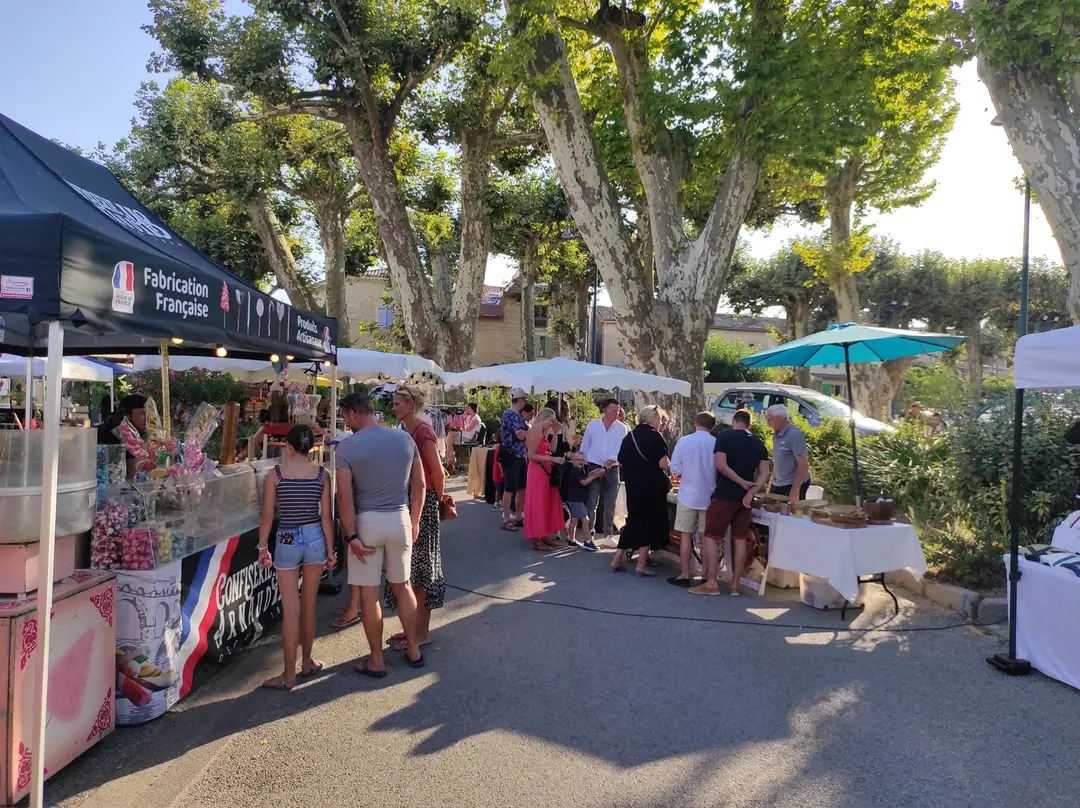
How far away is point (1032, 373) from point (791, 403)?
43.3ft

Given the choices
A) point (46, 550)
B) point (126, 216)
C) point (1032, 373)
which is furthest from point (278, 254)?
point (1032, 373)

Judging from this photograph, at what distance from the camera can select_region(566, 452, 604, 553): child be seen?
8672mm

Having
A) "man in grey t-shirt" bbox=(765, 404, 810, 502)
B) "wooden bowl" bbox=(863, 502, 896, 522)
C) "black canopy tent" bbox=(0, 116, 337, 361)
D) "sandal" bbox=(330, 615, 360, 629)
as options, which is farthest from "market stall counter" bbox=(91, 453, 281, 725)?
"wooden bowl" bbox=(863, 502, 896, 522)

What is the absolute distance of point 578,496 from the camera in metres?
8.97

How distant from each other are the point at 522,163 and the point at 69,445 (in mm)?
17934

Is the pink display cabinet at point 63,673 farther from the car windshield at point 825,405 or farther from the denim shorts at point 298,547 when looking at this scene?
the car windshield at point 825,405

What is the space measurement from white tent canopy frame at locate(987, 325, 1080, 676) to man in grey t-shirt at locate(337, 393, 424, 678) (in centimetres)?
391

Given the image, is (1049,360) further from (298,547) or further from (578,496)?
(578,496)

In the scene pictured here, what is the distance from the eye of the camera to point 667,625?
581 centimetres

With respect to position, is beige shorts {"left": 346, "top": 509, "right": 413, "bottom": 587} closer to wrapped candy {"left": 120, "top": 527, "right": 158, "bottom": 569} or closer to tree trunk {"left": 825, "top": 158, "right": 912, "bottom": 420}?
wrapped candy {"left": 120, "top": 527, "right": 158, "bottom": 569}

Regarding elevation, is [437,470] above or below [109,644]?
above

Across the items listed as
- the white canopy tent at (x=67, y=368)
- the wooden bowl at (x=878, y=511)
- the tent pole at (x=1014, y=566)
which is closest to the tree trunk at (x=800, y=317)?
the white canopy tent at (x=67, y=368)

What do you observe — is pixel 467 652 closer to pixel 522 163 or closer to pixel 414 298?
pixel 414 298

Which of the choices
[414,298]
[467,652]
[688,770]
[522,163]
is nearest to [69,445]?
[467,652]
